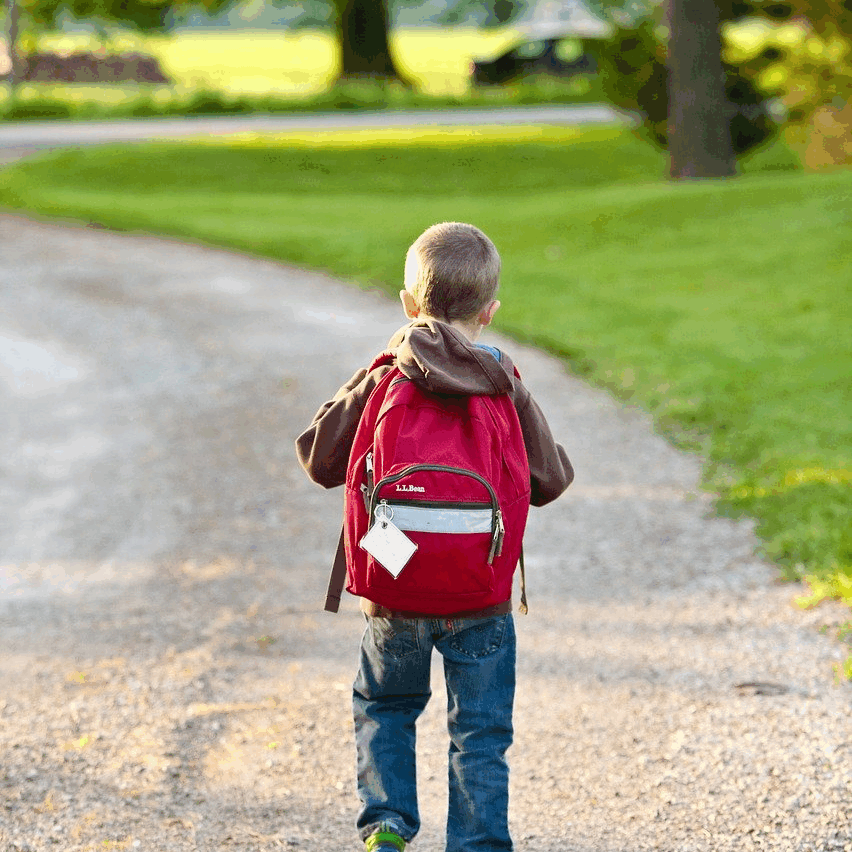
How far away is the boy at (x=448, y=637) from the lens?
2.70 meters

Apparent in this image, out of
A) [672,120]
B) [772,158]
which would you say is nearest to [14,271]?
[672,120]

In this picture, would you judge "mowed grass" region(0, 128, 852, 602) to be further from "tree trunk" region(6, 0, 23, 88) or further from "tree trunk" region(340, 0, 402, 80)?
"tree trunk" region(340, 0, 402, 80)

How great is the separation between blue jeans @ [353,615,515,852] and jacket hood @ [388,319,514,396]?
1.69 ft

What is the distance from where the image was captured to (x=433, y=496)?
263cm

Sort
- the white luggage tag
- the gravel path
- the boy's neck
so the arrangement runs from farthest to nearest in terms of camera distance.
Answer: the gravel path
the boy's neck
the white luggage tag

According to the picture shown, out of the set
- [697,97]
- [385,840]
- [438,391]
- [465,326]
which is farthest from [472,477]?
[697,97]

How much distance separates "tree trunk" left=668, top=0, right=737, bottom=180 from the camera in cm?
1655

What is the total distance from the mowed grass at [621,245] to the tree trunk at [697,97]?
0.69 meters

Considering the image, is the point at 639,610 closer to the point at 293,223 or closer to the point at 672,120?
the point at 293,223

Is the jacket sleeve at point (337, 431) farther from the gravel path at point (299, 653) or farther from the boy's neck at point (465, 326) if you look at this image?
the gravel path at point (299, 653)

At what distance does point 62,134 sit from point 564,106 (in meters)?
11.2

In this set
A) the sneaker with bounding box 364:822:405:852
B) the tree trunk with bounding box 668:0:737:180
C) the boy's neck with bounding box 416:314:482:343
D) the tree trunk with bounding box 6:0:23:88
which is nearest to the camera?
the boy's neck with bounding box 416:314:482:343

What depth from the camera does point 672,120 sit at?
56.5ft

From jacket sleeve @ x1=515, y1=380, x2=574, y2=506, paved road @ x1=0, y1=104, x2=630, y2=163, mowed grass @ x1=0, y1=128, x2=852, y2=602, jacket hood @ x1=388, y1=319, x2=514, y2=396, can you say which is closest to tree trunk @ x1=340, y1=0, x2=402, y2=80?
paved road @ x1=0, y1=104, x2=630, y2=163
